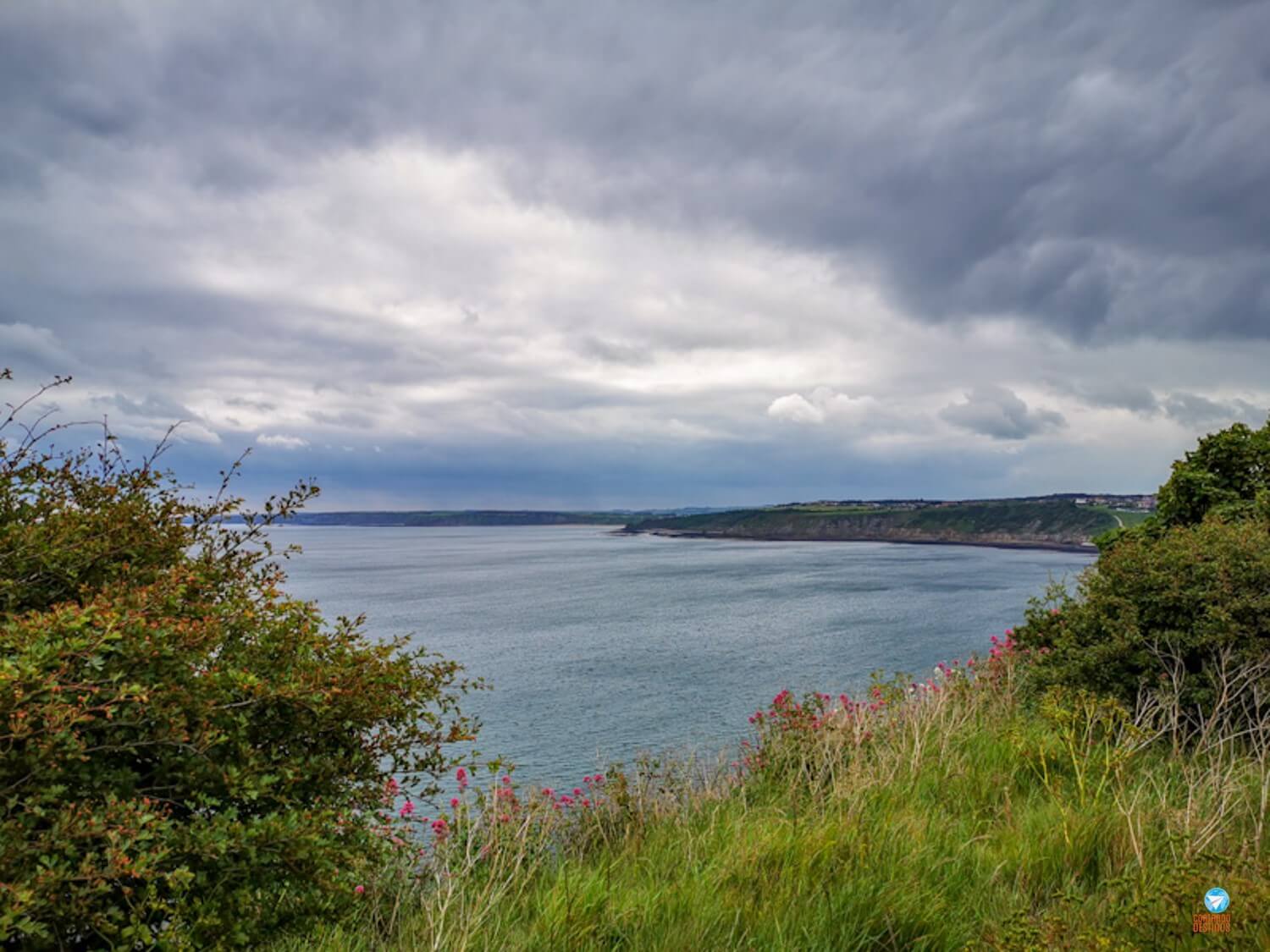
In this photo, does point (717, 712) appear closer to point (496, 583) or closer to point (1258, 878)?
point (1258, 878)

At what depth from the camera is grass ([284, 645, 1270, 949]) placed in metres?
3.75

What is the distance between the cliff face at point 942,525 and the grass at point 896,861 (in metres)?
122

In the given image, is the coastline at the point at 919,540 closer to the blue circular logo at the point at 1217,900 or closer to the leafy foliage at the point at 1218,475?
the leafy foliage at the point at 1218,475

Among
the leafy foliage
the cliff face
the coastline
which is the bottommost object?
the coastline

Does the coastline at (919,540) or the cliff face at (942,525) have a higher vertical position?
the cliff face at (942,525)

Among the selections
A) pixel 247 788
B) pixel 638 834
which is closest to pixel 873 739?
pixel 638 834

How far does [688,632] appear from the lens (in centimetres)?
4178

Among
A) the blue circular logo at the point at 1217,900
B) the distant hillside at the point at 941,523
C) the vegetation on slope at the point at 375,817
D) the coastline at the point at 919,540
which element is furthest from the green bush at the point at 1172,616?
the distant hillside at the point at 941,523

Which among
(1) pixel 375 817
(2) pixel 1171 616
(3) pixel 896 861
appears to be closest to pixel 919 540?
(2) pixel 1171 616

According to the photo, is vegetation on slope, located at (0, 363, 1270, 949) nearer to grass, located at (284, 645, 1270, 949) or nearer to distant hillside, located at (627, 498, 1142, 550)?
grass, located at (284, 645, 1270, 949)

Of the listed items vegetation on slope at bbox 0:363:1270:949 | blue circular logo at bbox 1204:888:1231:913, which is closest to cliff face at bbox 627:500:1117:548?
vegetation on slope at bbox 0:363:1270:949

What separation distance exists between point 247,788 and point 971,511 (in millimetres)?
170727

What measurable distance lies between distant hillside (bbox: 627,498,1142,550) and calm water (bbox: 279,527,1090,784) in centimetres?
3274

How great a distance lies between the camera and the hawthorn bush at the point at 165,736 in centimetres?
315
